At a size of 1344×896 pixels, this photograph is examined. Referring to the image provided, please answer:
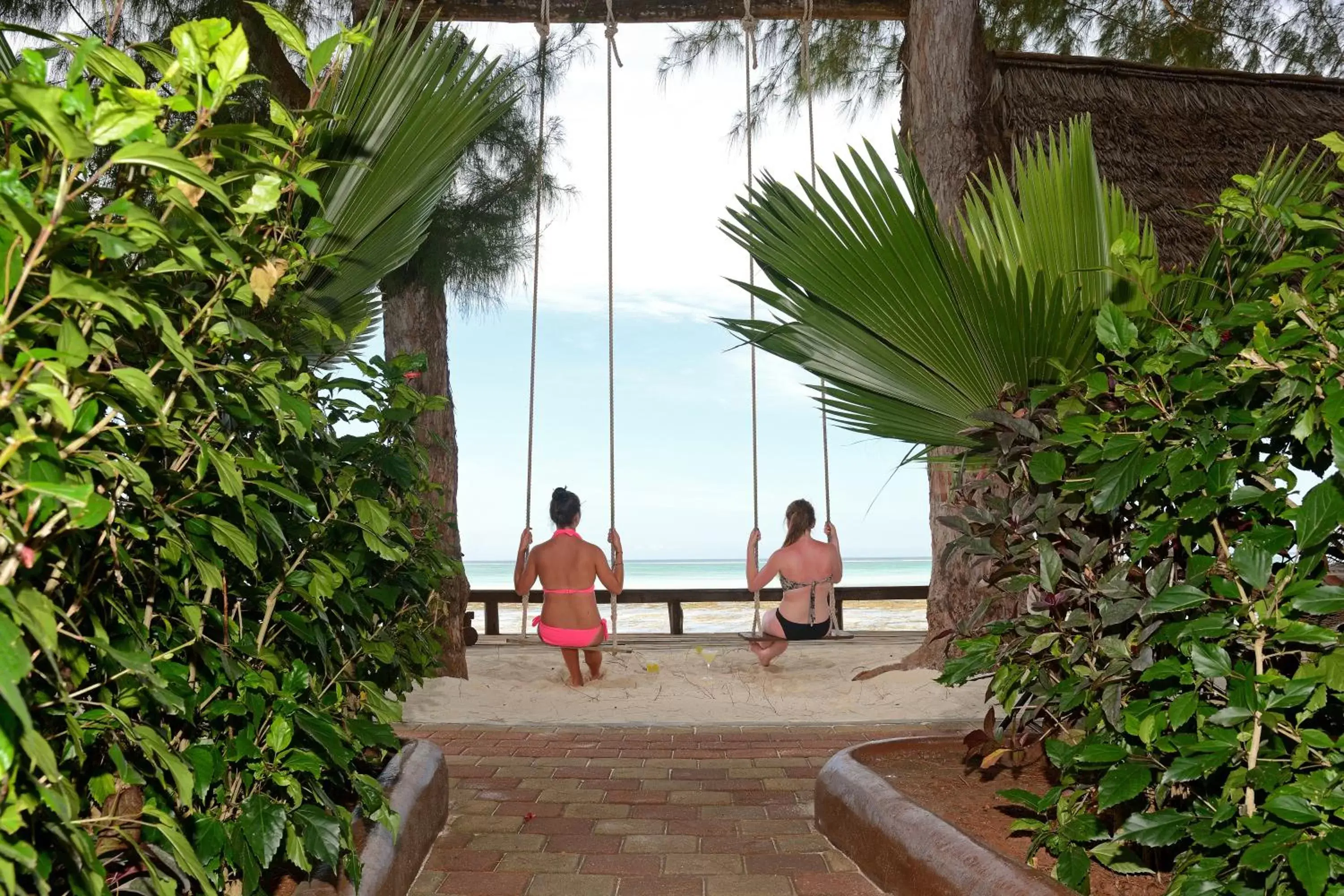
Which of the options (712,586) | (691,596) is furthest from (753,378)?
(712,586)

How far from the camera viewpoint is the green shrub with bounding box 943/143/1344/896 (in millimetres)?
1406

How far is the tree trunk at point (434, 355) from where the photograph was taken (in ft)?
18.6

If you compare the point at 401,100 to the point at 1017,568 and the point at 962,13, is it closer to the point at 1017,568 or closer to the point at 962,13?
the point at 1017,568

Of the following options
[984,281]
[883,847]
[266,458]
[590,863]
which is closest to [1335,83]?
[984,281]

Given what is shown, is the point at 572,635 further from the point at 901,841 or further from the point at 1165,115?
the point at 1165,115

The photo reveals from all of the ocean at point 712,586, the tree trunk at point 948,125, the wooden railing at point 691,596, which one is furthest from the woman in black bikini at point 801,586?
the ocean at point 712,586

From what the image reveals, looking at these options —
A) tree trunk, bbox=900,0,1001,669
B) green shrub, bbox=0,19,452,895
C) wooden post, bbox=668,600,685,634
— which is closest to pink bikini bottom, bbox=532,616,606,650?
tree trunk, bbox=900,0,1001,669

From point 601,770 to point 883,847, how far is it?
1.61 metres

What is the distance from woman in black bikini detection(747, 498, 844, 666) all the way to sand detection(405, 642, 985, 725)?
0.20 m

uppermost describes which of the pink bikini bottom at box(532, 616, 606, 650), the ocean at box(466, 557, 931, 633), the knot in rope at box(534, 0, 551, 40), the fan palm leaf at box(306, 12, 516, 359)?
the knot in rope at box(534, 0, 551, 40)

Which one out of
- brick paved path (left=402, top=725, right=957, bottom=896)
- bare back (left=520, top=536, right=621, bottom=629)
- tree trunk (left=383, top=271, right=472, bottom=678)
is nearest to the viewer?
brick paved path (left=402, top=725, right=957, bottom=896)

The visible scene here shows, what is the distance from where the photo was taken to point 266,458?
59.6 inches

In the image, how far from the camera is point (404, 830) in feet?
8.16

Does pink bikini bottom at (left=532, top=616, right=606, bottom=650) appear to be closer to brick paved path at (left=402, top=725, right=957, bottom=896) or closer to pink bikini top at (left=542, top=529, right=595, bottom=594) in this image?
pink bikini top at (left=542, top=529, right=595, bottom=594)
